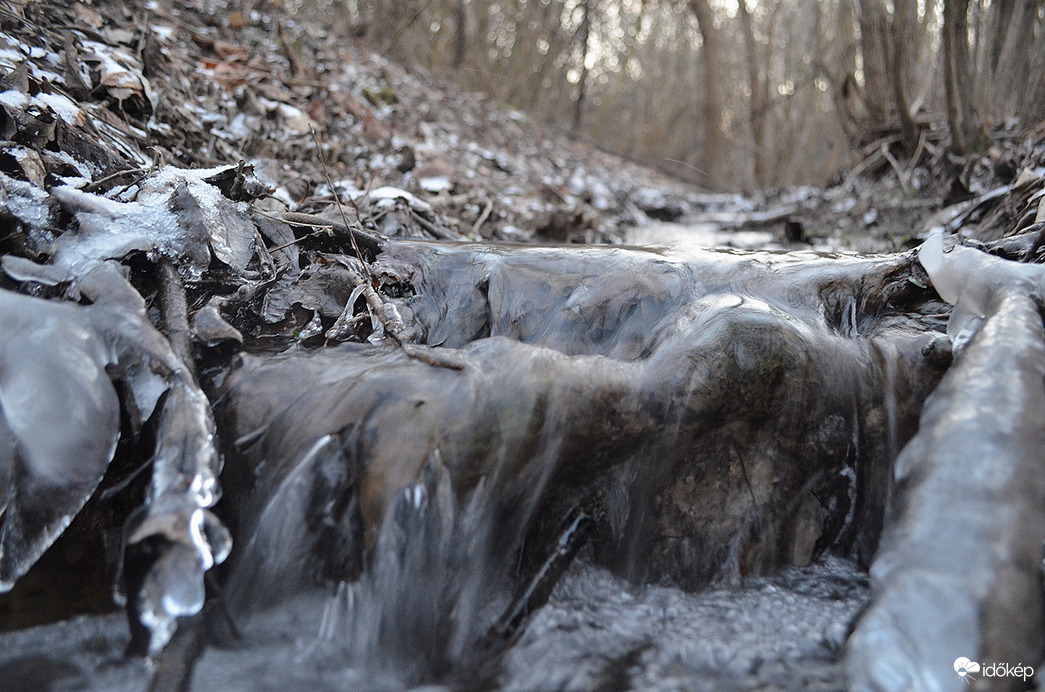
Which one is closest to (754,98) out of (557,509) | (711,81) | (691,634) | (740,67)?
(711,81)

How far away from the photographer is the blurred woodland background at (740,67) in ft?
13.7

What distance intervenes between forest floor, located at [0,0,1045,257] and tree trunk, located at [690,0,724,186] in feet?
12.7

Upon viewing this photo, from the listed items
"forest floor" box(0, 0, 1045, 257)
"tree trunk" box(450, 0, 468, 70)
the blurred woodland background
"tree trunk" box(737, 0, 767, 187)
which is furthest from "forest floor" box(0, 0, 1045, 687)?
"tree trunk" box(737, 0, 767, 187)

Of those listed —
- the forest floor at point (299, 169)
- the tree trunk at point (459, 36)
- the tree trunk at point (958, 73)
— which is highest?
the tree trunk at point (459, 36)

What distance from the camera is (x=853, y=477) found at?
4.55ft

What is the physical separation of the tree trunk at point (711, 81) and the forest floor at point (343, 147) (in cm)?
389

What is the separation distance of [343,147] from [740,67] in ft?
43.9

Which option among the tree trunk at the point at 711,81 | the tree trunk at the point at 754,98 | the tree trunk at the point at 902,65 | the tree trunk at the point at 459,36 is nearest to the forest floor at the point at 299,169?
the tree trunk at the point at 902,65

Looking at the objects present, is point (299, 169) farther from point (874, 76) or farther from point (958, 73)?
point (874, 76)

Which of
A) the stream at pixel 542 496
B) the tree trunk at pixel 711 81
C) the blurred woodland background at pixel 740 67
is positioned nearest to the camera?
the stream at pixel 542 496

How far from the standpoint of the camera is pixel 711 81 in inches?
371

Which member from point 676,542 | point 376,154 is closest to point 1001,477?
point 676,542

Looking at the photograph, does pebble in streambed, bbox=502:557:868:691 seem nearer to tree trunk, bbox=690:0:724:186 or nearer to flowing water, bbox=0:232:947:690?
flowing water, bbox=0:232:947:690

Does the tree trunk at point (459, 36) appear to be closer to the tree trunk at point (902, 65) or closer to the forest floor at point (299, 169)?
the forest floor at point (299, 169)
